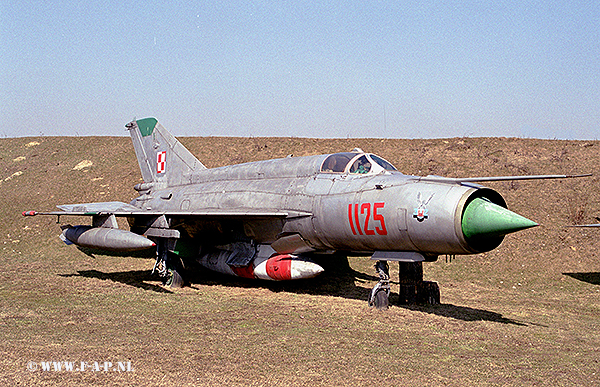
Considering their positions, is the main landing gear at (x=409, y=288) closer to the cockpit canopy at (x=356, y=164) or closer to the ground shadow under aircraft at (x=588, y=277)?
the cockpit canopy at (x=356, y=164)

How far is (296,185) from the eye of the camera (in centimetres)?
1259

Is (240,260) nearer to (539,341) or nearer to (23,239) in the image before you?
(539,341)

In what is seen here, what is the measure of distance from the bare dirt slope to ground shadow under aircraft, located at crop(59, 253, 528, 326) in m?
0.06

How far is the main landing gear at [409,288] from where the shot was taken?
11023 millimetres

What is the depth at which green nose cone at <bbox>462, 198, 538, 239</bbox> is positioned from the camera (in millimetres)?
8703

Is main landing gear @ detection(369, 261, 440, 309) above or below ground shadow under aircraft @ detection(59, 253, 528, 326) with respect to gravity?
above

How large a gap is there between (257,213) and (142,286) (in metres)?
4.46

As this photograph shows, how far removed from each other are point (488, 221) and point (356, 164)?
12.5 feet

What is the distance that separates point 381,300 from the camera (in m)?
11.0

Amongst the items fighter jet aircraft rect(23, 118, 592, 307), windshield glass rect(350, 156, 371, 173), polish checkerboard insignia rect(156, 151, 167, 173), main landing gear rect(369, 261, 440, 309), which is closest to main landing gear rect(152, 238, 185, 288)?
fighter jet aircraft rect(23, 118, 592, 307)

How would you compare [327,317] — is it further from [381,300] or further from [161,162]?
[161,162]

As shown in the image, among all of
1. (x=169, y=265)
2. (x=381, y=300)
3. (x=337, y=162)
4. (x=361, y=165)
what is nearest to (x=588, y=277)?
(x=381, y=300)

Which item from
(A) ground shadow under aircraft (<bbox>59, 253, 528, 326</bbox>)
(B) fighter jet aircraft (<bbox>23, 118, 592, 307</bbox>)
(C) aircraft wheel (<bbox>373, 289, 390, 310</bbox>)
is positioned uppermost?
(B) fighter jet aircraft (<bbox>23, 118, 592, 307</bbox>)

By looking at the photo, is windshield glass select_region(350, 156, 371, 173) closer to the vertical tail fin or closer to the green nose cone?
the green nose cone
